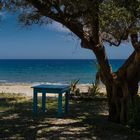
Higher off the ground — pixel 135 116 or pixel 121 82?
pixel 121 82

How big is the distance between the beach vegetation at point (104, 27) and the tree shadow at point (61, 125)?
73 cm

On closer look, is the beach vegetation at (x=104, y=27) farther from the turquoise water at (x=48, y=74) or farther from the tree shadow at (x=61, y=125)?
the turquoise water at (x=48, y=74)

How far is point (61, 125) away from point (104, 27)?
9.74 ft

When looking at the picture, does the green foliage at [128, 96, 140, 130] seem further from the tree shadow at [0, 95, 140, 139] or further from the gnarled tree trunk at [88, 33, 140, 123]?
the gnarled tree trunk at [88, 33, 140, 123]

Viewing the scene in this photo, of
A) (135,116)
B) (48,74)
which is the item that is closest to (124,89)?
(135,116)

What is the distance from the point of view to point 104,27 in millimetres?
12742

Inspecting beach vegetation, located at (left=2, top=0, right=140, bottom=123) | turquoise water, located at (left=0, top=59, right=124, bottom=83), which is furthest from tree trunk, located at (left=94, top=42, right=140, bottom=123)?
turquoise water, located at (left=0, top=59, right=124, bottom=83)

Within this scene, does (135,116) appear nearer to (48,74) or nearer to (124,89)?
(124,89)

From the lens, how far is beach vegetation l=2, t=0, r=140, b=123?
10.7 m

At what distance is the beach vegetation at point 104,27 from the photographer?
10.7 metres

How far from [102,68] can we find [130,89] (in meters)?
0.92

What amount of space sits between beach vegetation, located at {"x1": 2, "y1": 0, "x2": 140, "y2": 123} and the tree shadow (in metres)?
0.73

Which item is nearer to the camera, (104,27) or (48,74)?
(104,27)

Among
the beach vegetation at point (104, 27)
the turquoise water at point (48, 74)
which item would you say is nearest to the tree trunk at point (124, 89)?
the beach vegetation at point (104, 27)
